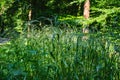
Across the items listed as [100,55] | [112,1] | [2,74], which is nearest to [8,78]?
[2,74]

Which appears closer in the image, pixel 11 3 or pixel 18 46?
pixel 18 46

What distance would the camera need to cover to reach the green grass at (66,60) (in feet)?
11.3

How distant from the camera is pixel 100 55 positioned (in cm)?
365

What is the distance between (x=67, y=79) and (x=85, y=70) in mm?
219

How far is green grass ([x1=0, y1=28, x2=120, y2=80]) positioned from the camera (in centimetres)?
345

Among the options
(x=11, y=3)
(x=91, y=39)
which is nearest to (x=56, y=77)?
(x=91, y=39)

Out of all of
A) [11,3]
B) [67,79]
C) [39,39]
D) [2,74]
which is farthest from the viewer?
[11,3]

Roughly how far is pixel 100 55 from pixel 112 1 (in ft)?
50.2

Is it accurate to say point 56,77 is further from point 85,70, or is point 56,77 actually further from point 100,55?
point 100,55

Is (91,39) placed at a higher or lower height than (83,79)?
higher

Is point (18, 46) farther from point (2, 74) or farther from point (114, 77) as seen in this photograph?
point (114, 77)

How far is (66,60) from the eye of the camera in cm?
354

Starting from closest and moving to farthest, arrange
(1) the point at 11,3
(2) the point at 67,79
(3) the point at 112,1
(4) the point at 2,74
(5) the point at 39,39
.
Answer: (2) the point at 67,79, (4) the point at 2,74, (5) the point at 39,39, (3) the point at 112,1, (1) the point at 11,3

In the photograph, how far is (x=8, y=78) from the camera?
3.44 metres
